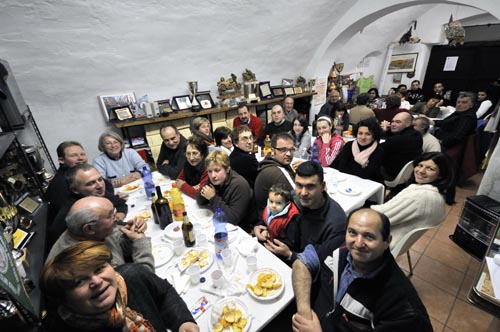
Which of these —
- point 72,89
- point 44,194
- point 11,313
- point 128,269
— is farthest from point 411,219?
point 72,89

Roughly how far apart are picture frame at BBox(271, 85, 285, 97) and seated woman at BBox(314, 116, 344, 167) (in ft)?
10.2

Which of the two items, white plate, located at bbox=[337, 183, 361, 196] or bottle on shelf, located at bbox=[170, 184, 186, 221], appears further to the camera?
white plate, located at bbox=[337, 183, 361, 196]

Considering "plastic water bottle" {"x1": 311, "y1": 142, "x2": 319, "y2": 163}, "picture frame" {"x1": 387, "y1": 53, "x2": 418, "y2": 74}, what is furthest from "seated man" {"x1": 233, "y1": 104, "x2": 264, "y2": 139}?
"picture frame" {"x1": 387, "y1": 53, "x2": 418, "y2": 74}

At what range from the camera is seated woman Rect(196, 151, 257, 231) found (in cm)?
194

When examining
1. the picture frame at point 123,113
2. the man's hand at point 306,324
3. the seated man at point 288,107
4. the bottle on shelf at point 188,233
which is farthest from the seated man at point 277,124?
the man's hand at point 306,324

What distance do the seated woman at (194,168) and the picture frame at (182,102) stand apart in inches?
100

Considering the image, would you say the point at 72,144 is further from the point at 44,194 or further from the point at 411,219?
the point at 411,219

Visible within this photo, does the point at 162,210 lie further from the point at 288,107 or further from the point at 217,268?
the point at 288,107

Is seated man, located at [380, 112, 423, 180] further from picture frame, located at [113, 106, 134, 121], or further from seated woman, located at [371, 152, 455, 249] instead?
picture frame, located at [113, 106, 134, 121]

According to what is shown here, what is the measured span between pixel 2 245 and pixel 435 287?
3.41 meters

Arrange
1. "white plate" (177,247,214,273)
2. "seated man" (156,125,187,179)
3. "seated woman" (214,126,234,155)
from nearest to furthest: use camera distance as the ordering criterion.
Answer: "white plate" (177,247,214,273), "seated man" (156,125,187,179), "seated woman" (214,126,234,155)

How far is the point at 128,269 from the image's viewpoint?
117cm

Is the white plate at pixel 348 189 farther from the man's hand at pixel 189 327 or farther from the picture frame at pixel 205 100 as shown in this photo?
the picture frame at pixel 205 100

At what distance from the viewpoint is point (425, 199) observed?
70.1 inches
